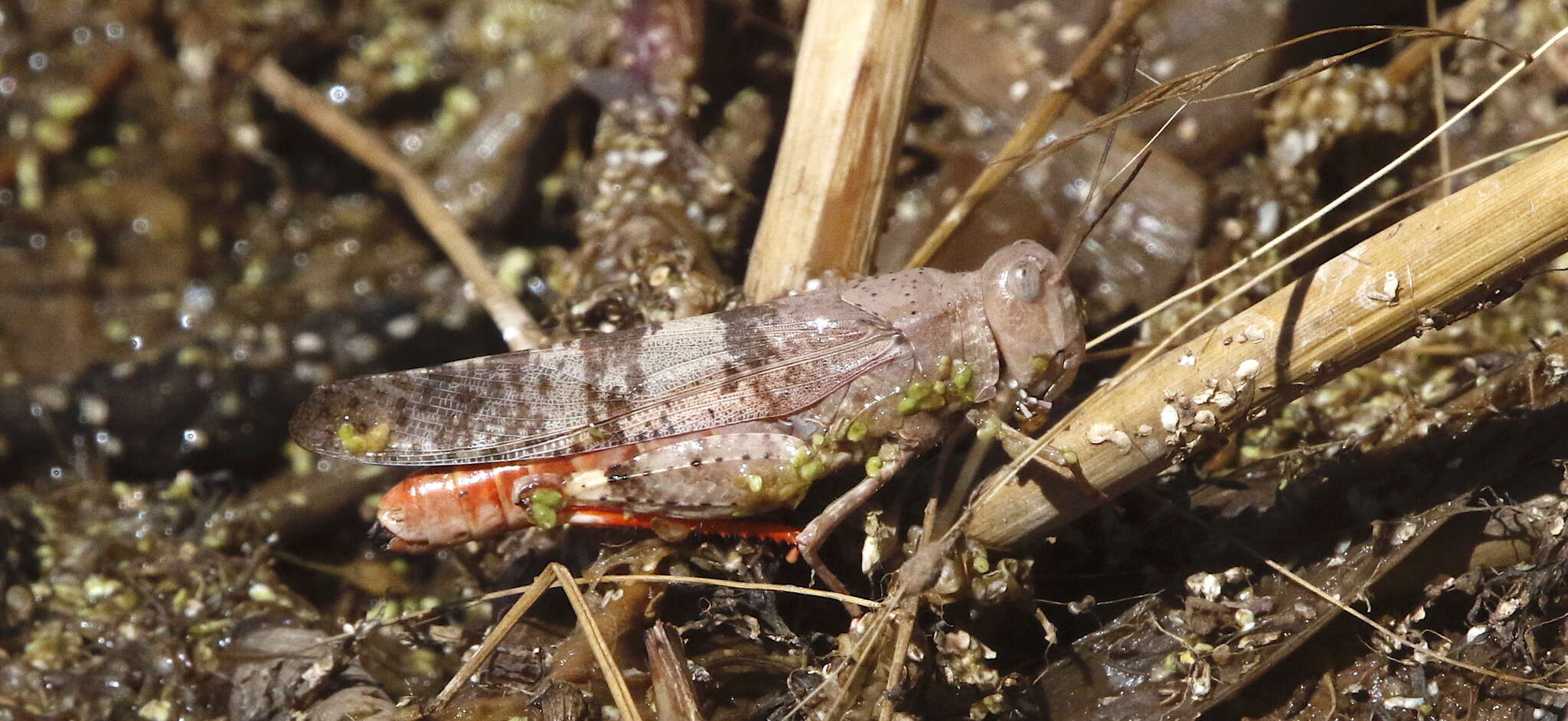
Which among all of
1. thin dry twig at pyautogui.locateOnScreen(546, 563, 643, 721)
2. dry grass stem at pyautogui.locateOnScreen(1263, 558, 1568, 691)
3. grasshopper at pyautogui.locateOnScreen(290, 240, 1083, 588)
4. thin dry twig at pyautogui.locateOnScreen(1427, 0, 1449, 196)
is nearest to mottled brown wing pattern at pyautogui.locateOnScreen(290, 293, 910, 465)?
grasshopper at pyautogui.locateOnScreen(290, 240, 1083, 588)

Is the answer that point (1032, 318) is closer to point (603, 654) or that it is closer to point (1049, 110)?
point (1049, 110)

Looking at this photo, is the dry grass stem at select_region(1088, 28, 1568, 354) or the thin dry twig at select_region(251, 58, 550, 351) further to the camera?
the thin dry twig at select_region(251, 58, 550, 351)

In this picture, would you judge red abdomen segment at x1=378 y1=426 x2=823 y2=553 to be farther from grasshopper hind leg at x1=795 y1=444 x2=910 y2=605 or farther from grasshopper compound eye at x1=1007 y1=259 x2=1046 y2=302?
grasshopper compound eye at x1=1007 y1=259 x2=1046 y2=302

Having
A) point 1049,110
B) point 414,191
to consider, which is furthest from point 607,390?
point 414,191

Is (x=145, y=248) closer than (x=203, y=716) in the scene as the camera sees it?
No

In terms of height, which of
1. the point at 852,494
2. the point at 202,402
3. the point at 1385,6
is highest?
the point at 202,402

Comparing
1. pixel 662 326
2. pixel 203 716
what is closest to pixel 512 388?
pixel 662 326

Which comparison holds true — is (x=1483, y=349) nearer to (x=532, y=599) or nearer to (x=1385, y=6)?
(x=1385, y=6)

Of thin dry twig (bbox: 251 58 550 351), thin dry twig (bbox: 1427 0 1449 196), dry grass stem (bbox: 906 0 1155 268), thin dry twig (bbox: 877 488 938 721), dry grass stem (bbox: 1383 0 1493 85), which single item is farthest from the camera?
dry grass stem (bbox: 1383 0 1493 85)

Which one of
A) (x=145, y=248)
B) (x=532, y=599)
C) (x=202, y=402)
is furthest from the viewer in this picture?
(x=145, y=248)
